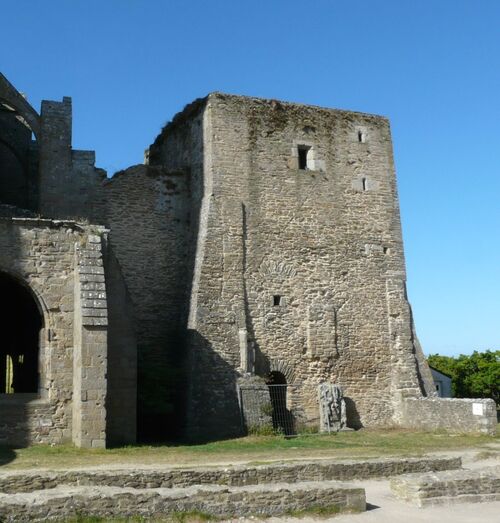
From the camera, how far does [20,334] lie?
69.5ft

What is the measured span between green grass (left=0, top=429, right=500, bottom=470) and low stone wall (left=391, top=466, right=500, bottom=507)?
125 inches

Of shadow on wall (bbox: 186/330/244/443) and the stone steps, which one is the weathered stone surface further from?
the stone steps

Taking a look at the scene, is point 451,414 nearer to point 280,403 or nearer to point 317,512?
point 280,403

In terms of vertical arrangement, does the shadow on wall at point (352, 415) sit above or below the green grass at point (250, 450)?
above

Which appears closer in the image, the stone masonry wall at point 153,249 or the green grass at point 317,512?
the green grass at point 317,512

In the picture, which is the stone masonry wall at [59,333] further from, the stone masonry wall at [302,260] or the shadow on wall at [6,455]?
the stone masonry wall at [302,260]

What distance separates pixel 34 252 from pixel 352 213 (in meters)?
9.95

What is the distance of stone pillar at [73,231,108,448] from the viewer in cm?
1459

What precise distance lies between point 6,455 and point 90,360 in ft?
7.75

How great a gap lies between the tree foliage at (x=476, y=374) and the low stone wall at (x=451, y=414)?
11.1 metres

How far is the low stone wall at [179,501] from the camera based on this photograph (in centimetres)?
798

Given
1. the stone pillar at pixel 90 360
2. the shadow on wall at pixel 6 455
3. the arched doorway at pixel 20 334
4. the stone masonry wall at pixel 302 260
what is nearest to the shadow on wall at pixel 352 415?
the stone masonry wall at pixel 302 260

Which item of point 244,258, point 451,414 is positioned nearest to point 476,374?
point 451,414

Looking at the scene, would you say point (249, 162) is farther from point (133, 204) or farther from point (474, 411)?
point (474, 411)
